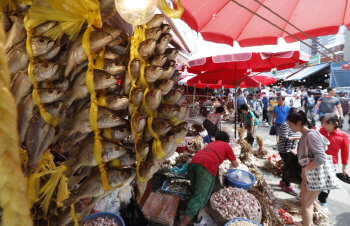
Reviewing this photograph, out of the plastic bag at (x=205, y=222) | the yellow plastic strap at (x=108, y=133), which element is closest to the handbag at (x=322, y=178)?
the plastic bag at (x=205, y=222)

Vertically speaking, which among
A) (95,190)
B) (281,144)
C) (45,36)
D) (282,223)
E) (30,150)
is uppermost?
(45,36)

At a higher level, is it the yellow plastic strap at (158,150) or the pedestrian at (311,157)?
the yellow plastic strap at (158,150)

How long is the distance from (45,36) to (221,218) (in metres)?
2.86

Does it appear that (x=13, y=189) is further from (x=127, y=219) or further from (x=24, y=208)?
(x=127, y=219)

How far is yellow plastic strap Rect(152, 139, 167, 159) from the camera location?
872 mm

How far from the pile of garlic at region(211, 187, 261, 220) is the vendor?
21 cm

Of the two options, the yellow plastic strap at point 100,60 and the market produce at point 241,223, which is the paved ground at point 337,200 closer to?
the market produce at point 241,223

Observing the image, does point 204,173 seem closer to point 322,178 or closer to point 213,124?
point 322,178

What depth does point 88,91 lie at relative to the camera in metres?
0.80

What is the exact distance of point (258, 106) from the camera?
1124 centimetres

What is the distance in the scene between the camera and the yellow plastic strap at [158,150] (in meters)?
0.87

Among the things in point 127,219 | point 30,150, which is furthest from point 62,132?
point 127,219

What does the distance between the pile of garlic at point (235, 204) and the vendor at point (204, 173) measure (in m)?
0.21

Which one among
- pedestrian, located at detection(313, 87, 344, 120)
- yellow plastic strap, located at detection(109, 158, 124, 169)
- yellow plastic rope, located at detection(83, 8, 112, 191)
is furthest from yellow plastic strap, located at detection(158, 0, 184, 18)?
pedestrian, located at detection(313, 87, 344, 120)
